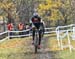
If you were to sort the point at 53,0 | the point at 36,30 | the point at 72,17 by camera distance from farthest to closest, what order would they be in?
the point at 72,17 → the point at 53,0 → the point at 36,30

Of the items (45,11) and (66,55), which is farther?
(45,11)

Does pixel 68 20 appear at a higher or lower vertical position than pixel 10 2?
lower

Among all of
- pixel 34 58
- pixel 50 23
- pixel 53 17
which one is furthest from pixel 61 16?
pixel 34 58

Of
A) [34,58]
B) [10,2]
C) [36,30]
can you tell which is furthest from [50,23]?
[34,58]

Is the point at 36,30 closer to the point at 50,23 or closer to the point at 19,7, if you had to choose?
the point at 19,7

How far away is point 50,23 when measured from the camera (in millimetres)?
47500

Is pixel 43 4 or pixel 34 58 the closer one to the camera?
pixel 34 58

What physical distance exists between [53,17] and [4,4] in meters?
8.12

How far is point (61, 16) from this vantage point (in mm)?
Result: 43750

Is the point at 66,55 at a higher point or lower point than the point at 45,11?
lower

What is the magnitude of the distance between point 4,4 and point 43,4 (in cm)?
700

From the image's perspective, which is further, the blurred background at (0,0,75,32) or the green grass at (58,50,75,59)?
the blurred background at (0,0,75,32)

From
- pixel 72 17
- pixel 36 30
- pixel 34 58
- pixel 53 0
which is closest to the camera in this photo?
pixel 34 58

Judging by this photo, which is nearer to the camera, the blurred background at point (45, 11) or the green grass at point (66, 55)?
the green grass at point (66, 55)
